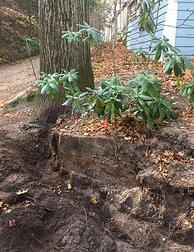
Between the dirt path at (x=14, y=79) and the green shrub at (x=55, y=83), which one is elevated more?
the green shrub at (x=55, y=83)

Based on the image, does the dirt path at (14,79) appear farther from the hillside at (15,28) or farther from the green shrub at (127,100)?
the green shrub at (127,100)

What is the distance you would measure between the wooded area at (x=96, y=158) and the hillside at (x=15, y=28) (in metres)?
9.03

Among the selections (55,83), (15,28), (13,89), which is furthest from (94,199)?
(15,28)

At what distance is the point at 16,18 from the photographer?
Answer: 16531 mm

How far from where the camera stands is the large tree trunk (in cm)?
474

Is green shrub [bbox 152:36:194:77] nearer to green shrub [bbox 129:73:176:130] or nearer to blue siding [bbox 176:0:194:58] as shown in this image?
green shrub [bbox 129:73:176:130]

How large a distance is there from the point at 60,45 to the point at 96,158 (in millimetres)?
1682

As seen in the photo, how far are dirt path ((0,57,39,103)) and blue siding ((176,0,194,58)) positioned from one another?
3.55 metres

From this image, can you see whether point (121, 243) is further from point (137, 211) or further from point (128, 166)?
point (128, 166)

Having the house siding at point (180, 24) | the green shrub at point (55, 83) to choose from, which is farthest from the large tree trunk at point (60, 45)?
the house siding at point (180, 24)

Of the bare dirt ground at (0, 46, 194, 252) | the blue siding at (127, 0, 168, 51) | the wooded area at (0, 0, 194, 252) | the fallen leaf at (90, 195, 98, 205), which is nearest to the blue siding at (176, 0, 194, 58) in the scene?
the blue siding at (127, 0, 168, 51)

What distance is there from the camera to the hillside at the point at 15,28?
576 inches

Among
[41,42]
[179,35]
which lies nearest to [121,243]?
[41,42]

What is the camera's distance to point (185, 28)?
22.1ft
